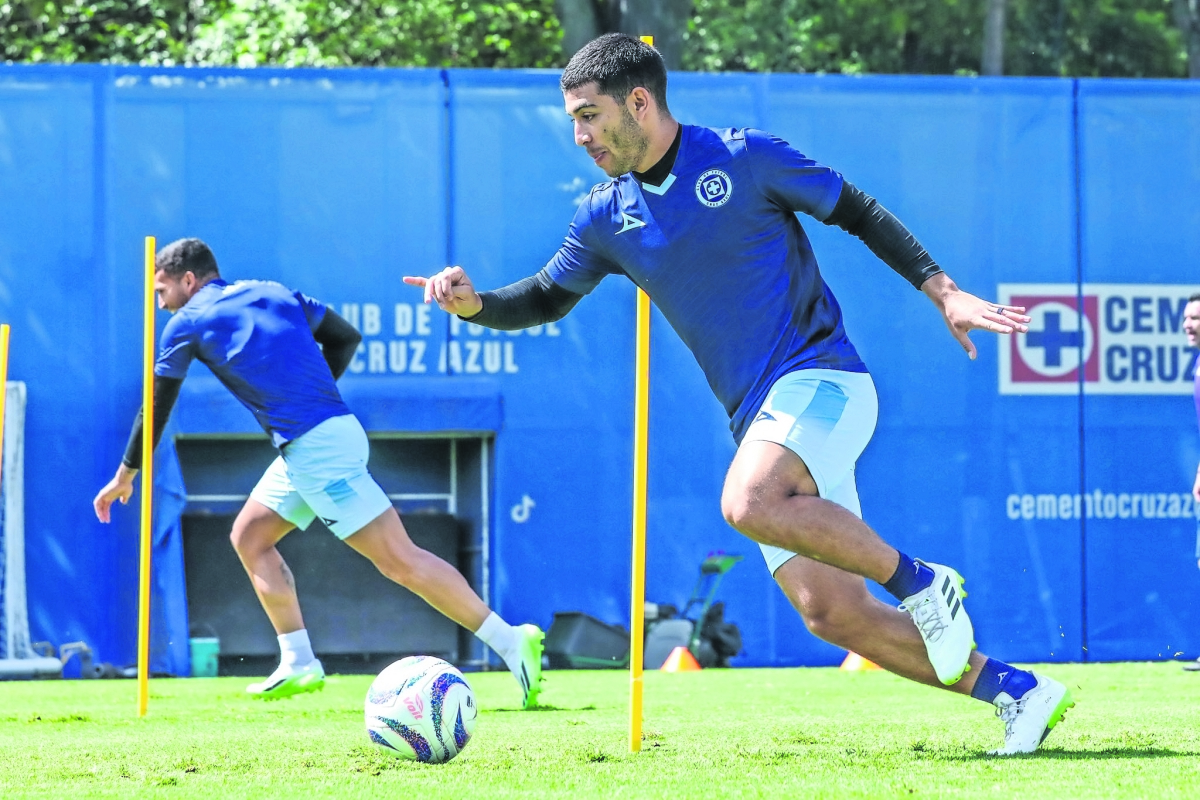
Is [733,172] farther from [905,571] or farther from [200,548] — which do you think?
[200,548]

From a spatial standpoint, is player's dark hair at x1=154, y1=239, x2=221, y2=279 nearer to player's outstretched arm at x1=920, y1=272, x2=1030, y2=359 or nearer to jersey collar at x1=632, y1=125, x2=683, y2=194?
jersey collar at x1=632, y1=125, x2=683, y2=194

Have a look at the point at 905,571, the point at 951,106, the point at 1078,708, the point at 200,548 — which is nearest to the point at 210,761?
the point at 905,571

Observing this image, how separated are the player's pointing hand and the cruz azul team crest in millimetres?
737

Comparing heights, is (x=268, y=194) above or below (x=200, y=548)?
above

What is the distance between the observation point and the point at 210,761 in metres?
5.16

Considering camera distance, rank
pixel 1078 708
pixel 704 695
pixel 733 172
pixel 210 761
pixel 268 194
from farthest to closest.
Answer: pixel 268 194 → pixel 704 695 → pixel 1078 708 → pixel 210 761 → pixel 733 172

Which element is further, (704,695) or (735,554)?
(735,554)

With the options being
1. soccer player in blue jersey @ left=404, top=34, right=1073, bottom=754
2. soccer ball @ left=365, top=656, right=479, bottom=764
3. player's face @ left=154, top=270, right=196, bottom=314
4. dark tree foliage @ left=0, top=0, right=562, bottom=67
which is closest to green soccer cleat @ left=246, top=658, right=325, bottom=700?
player's face @ left=154, top=270, right=196, bottom=314

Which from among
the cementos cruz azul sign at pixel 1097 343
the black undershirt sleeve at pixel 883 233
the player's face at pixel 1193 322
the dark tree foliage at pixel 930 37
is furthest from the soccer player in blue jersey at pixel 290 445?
the dark tree foliage at pixel 930 37

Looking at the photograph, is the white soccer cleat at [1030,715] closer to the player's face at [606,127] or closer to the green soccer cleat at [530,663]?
the player's face at [606,127]

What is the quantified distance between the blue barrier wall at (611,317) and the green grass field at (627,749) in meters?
2.63

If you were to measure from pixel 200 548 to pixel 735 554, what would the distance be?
141 inches

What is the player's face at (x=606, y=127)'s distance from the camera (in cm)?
480

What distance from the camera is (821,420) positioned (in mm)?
4602
